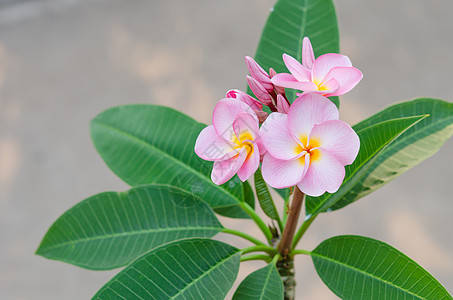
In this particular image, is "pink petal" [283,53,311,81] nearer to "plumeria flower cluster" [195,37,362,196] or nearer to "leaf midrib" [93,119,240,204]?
"plumeria flower cluster" [195,37,362,196]

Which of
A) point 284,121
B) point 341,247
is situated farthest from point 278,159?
point 341,247

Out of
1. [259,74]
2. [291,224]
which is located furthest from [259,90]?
[291,224]

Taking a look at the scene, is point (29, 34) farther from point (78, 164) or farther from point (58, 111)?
point (78, 164)

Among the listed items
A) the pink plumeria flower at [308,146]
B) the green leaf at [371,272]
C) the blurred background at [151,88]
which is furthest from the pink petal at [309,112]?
the blurred background at [151,88]

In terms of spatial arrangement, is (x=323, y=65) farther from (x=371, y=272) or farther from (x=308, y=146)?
(x=371, y=272)

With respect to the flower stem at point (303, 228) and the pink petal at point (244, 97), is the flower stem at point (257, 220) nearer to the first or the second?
the flower stem at point (303, 228)

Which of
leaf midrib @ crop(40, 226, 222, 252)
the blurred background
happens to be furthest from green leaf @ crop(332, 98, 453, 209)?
the blurred background
